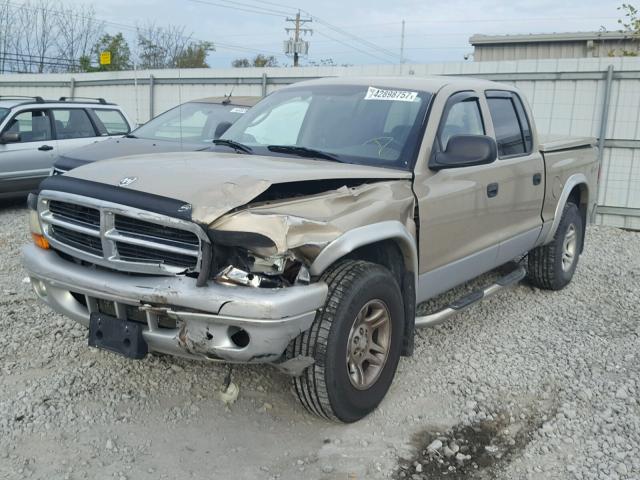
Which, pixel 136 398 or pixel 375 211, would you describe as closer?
pixel 375 211

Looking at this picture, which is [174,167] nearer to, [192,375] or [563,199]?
[192,375]

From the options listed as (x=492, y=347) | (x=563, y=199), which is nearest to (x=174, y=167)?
(x=492, y=347)

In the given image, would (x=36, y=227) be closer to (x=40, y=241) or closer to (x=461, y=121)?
(x=40, y=241)

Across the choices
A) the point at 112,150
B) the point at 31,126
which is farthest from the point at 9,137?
the point at 112,150

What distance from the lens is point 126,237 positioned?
317 centimetres

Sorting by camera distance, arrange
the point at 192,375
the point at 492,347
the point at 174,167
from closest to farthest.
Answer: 1. the point at 174,167
2. the point at 192,375
3. the point at 492,347

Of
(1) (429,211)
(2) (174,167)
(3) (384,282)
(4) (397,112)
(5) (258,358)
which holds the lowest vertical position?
(5) (258,358)

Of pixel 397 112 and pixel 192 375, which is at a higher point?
pixel 397 112

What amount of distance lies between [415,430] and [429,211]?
4.29 ft

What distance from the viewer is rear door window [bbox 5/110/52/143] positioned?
952 cm

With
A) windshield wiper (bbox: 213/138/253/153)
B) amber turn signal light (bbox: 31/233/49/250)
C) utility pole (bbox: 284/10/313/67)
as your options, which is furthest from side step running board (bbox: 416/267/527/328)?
utility pole (bbox: 284/10/313/67)

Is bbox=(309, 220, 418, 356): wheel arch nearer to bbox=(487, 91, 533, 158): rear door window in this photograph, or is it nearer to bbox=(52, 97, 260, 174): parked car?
bbox=(487, 91, 533, 158): rear door window

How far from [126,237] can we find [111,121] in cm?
845

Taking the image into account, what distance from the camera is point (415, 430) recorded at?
361 cm
